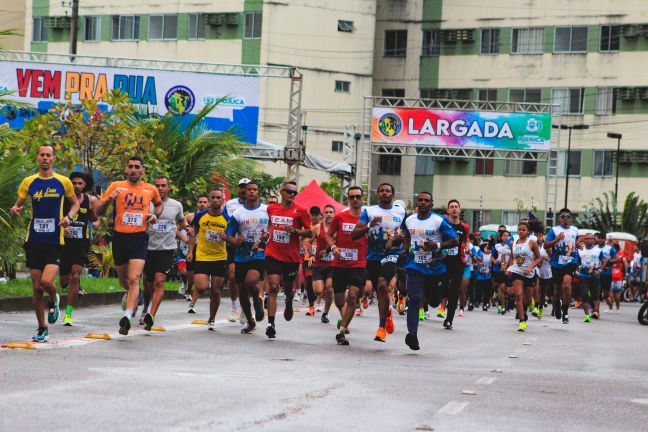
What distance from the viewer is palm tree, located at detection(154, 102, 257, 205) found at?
30.9m

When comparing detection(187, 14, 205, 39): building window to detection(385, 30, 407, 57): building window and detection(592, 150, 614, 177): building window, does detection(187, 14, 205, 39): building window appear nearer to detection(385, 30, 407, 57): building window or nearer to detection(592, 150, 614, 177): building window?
detection(385, 30, 407, 57): building window

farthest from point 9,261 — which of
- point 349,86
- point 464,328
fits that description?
point 349,86

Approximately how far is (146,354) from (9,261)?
24.8 ft

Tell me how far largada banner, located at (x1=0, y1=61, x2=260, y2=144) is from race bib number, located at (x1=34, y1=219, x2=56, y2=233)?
2501 cm

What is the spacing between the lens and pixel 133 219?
1550cm

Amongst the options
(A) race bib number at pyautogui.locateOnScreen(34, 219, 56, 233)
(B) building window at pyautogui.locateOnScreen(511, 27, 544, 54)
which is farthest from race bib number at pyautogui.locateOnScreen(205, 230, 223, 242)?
(B) building window at pyautogui.locateOnScreen(511, 27, 544, 54)

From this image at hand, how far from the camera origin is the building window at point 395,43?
2771 inches

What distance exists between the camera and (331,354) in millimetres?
14445

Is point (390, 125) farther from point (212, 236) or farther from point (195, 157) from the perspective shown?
point (212, 236)

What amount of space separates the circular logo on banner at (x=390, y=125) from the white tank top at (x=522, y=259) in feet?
80.7

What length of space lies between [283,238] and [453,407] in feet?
23.6

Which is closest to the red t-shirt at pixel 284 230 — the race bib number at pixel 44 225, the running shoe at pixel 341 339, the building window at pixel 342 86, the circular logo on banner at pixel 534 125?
the running shoe at pixel 341 339

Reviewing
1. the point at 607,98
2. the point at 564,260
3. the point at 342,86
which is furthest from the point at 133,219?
the point at 607,98

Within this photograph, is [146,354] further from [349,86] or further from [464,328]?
[349,86]
